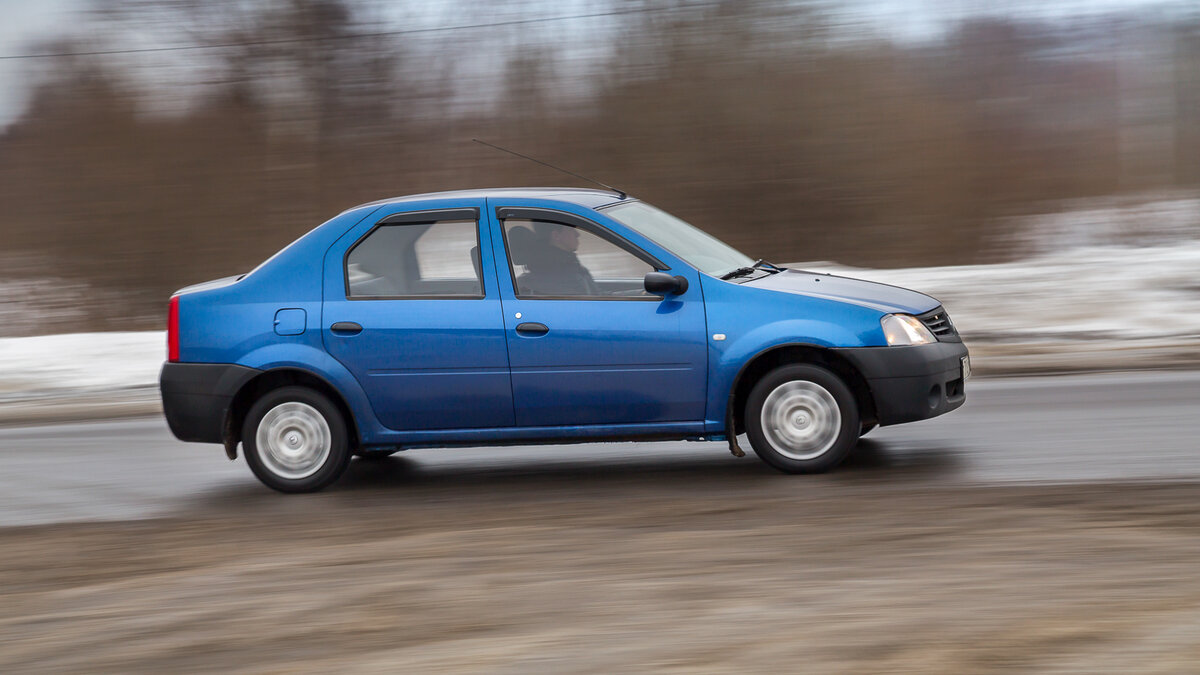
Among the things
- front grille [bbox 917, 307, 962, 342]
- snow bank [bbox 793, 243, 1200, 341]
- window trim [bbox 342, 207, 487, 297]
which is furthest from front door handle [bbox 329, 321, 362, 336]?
snow bank [bbox 793, 243, 1200, 341]

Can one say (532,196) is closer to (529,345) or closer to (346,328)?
(529,345)

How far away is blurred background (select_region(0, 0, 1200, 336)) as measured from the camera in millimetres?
19906

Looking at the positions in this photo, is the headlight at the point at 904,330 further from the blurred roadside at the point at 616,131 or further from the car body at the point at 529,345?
the blurred roadside at the point at 616,131

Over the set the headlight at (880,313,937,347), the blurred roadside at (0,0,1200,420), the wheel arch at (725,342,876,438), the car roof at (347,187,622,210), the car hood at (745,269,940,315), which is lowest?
the wheel arch at (725,342,876,438)

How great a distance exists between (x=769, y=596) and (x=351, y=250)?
3711 mm

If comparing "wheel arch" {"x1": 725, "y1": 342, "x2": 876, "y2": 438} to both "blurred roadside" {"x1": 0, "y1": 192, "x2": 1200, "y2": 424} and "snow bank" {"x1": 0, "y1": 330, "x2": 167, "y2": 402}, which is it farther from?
"snow bank" {"x1": 0, "y1": 330, "x2": 167, "y2": 402}

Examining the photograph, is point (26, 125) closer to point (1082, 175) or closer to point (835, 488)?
point (1082, 175)

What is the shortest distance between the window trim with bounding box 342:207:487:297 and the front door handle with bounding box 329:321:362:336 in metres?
0.15

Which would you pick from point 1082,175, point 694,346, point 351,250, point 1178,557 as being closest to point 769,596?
point 1178,557

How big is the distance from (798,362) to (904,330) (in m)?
0.60

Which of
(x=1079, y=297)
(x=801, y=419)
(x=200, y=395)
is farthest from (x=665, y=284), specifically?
(x=1079, y=297)

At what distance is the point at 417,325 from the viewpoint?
7.66 meters

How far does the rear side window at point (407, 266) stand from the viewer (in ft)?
25.6

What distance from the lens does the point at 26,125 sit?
2288 cm
